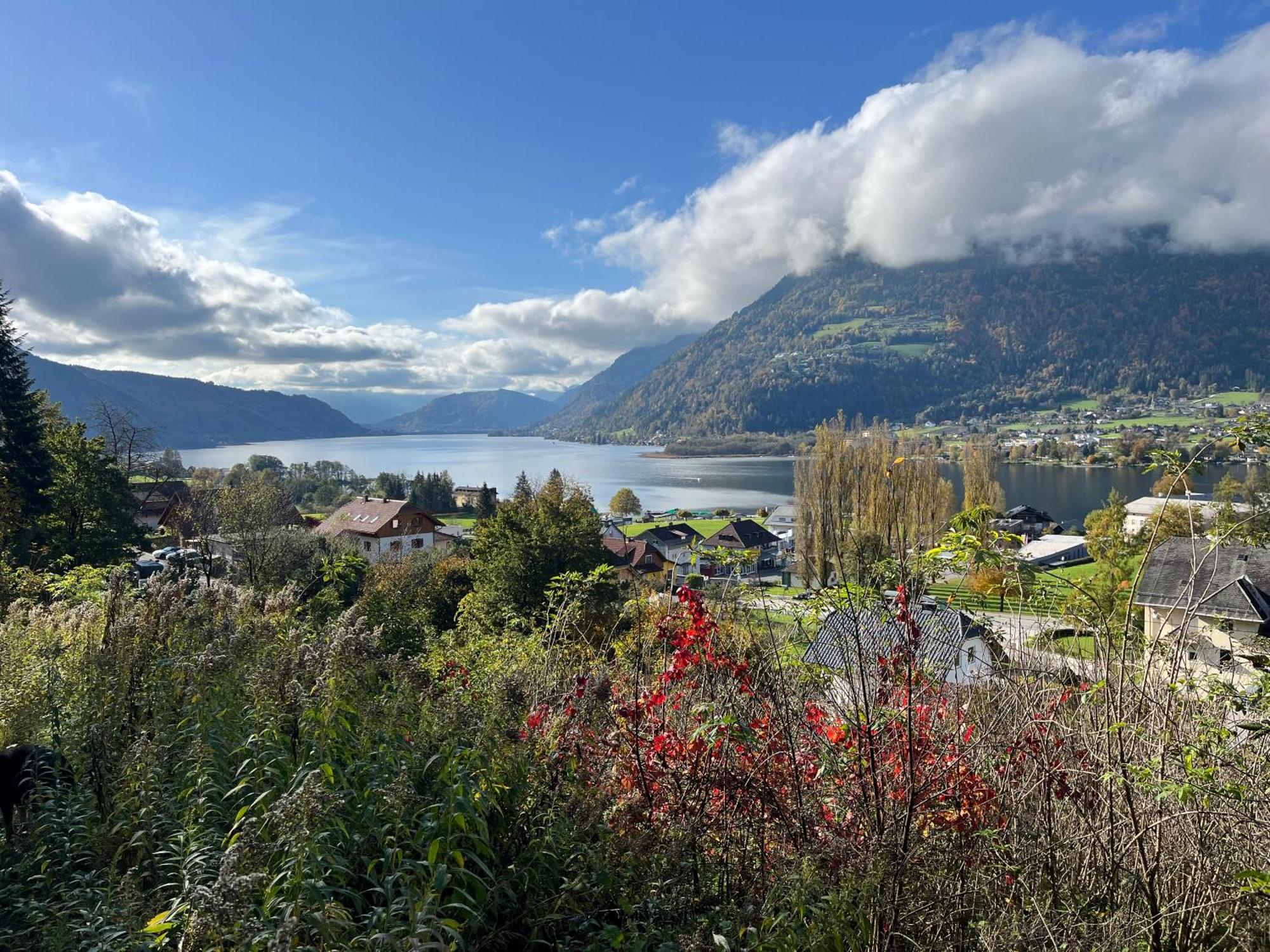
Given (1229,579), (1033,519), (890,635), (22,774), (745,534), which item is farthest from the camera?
(1033,519)

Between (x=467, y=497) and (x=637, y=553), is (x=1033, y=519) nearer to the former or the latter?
(x=637, y=553)

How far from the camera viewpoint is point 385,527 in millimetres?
35062

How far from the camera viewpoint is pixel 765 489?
9056 centimetres

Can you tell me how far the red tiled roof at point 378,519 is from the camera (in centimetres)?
3522

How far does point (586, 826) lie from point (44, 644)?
4311 millimetres

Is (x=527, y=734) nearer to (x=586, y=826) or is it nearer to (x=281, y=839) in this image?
(x=586, y=826)

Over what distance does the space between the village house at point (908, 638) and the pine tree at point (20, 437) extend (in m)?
19.8

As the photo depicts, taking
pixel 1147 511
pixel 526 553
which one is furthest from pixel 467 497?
pixel 1147 511

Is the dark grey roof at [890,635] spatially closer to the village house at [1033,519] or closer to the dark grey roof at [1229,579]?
the dark grey roof at [1229,579]

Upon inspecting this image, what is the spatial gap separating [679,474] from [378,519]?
273 feet

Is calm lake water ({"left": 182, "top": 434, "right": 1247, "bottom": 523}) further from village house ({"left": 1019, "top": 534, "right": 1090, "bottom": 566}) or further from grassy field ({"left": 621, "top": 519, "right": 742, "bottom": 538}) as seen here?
village house ({"left": 1019, "top": 534, "right": 1090, "bottom": 566})

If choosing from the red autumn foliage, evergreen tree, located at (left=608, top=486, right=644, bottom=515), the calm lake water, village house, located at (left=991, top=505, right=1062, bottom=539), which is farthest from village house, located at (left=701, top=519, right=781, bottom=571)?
the red autumn foliage

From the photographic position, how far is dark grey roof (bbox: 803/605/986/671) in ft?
8.39

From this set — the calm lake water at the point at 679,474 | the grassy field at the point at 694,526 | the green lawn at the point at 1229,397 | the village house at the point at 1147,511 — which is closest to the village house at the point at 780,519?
the grassy field at the point at 694,526
